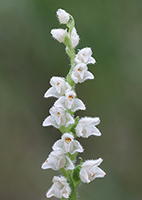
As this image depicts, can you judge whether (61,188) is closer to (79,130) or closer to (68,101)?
(79,130)

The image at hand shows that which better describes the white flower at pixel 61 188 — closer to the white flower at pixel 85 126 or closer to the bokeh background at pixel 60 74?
the white flower at pixel 85 126

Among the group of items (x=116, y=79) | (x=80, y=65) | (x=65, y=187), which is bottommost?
(x=65, y=187)

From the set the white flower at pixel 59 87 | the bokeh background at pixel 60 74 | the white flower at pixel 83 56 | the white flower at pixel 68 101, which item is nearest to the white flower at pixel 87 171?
the white flower at pixel 68 101

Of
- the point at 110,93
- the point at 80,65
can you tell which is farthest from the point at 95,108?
the point at 80,65

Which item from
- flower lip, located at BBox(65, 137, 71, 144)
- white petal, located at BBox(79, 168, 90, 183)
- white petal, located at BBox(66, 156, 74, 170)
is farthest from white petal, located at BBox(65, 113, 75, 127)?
white petal, located at BBox(79, 168, 90, 183)

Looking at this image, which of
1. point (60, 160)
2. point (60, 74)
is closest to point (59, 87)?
point (60, 160)

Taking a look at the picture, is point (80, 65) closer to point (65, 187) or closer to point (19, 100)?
point (65, 187)

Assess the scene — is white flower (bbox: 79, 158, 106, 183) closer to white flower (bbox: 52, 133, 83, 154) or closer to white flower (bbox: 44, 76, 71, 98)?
white flower (bbox: 52, 133, 83, 154)
